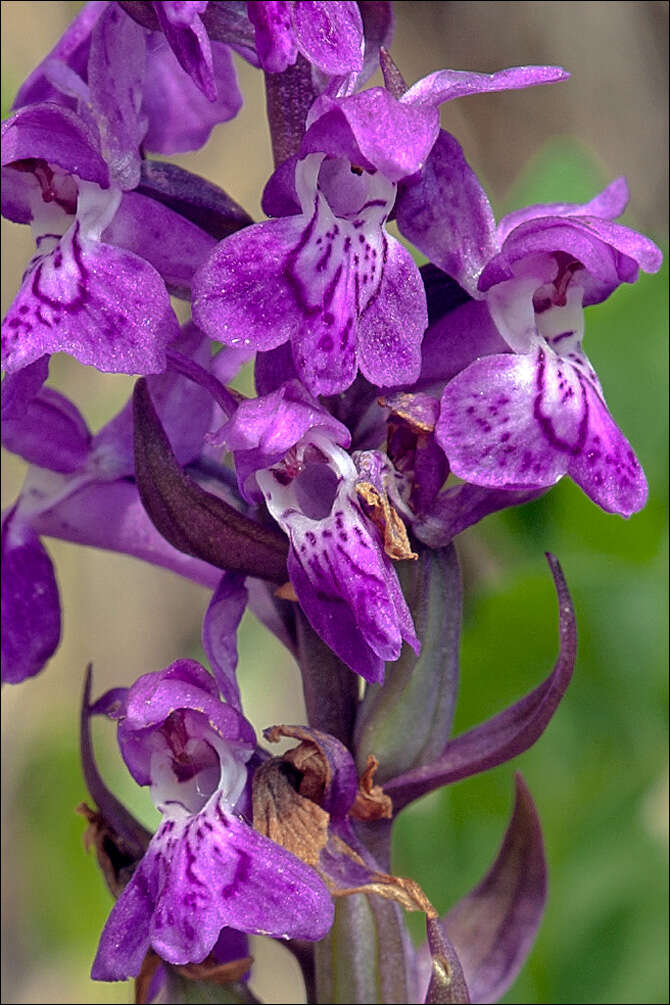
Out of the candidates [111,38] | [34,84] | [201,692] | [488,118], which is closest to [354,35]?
[111,38]

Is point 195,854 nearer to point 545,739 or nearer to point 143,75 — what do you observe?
point 143,75

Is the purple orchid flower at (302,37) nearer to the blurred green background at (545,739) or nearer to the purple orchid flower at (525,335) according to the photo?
the purple orchid flower at (525,335)

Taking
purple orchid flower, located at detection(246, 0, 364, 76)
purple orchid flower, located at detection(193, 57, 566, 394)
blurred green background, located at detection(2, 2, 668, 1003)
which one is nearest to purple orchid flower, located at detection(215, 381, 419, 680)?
purple orchid flower, located at detection(193, 57, 566, 394)

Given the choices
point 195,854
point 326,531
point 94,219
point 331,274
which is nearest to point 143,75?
point 94,219

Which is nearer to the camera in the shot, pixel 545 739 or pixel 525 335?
pixel 525 335

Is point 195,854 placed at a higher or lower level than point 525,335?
lower

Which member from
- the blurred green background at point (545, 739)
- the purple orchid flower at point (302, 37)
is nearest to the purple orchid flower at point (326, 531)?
the purple orchid flower at point (302, 37)

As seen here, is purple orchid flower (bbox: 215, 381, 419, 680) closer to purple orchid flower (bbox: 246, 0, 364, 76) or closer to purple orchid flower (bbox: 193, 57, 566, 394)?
purple orchid flower (bbox: 193, 57, 566, 394)
